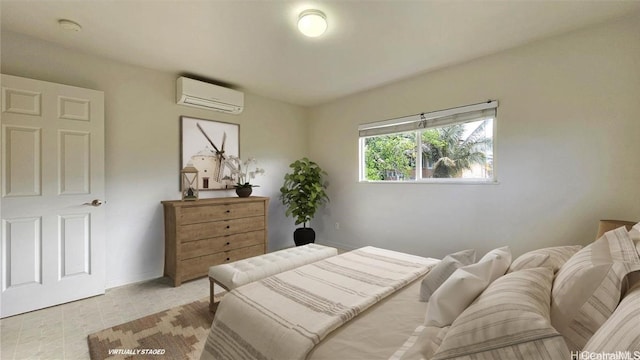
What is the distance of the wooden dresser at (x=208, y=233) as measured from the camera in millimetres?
2787

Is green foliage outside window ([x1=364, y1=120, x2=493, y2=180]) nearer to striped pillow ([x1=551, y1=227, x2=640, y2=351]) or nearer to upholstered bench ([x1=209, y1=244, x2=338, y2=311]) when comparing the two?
upholstered bench ([x1=209, y1=244, x2=338, y2=311])

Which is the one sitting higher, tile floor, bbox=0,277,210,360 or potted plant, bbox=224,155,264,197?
potted plant, bbox=224,155,264,197

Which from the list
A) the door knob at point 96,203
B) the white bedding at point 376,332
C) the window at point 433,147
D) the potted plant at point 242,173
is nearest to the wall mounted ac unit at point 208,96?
the potted plant at point 242,173

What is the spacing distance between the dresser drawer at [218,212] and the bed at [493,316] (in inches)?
69.2

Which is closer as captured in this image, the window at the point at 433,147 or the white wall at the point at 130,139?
the white wall at the point at 130,139

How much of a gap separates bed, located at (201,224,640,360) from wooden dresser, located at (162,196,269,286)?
172 cm

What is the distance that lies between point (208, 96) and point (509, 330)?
3.53 metres

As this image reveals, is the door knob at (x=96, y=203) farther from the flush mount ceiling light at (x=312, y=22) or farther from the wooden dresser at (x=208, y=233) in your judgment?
the flush mount ceiling light at (x=312, y=22)

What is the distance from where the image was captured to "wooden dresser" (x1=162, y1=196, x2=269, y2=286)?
2787 millimetres

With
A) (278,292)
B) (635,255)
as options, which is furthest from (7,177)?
(635,255)

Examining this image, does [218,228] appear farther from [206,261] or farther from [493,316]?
[493,316]

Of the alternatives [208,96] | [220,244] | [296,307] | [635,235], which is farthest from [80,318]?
[635,235]

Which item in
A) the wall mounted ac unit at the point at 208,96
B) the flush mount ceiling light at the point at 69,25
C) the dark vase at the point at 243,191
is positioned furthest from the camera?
the dark vase at the point at 243,191

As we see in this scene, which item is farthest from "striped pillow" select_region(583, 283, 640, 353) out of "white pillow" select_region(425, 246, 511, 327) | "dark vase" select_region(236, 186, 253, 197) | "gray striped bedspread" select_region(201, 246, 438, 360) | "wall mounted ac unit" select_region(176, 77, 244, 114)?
"wall mounted ac unit" select_region(176, 77, 244, 114)
